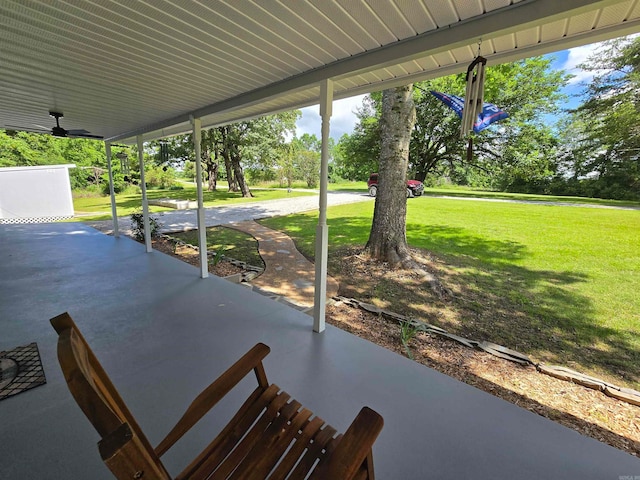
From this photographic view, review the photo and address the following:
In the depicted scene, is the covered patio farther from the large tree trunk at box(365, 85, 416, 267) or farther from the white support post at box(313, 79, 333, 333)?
the large tree trunk at box(365, 85, 416, 267)

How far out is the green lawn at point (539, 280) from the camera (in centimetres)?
322

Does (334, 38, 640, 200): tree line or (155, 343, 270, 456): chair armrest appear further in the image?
(334, 38, 640, 200): tree line

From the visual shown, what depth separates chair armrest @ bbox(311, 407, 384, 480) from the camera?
75 centimetres

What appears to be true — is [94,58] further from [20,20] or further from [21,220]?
[21,220]

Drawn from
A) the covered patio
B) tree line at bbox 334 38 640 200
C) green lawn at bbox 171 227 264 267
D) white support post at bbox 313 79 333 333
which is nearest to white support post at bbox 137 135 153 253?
green lawn at bbox 171 227 264 267

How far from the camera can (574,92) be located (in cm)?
A: 1124

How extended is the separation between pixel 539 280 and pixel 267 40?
5550mm

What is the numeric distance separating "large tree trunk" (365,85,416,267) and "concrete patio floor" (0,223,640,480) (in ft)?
8.79

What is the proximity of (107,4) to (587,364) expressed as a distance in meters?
4.88

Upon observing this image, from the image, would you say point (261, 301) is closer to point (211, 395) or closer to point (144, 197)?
point (211, 395)

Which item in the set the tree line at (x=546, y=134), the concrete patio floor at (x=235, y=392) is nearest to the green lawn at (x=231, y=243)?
the concrete patio floor at (x=235, y=392)

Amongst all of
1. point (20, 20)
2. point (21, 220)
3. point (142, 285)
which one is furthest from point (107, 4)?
point (21, 220)

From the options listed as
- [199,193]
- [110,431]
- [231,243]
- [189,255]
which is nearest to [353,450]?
[110,431]

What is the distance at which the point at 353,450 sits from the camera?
79 centimetres
